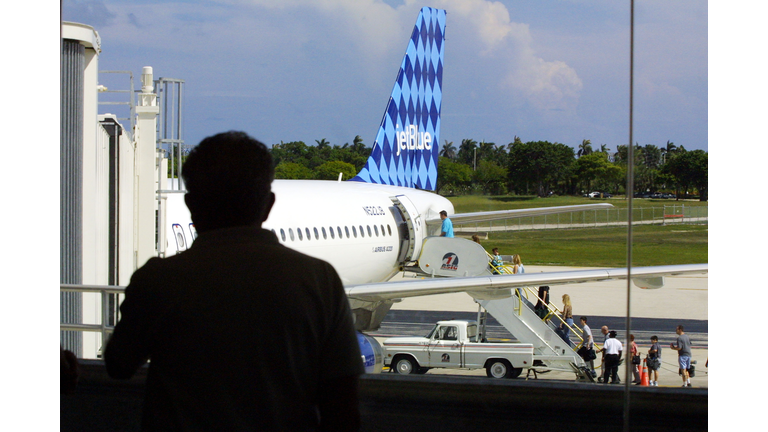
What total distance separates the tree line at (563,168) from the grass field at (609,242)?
2.3 inches

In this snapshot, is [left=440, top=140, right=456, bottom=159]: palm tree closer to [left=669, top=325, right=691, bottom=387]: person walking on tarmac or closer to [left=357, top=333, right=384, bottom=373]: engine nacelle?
[left=357, top=333, right=384, bottom=373]: engine nacelle

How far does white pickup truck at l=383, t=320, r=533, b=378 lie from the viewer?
3.27 m

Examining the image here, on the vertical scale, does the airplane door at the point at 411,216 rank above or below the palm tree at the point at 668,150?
below

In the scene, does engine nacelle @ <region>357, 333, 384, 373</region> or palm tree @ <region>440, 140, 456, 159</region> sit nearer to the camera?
engine nacelle @ <region>357, 333, 384, 373</region>

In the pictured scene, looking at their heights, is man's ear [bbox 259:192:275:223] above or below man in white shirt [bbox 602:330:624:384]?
above

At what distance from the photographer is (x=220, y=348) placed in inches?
72.7

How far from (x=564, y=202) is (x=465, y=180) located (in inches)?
18.8

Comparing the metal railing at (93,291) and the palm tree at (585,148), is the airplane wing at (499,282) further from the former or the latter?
the metal railing at (93,291)

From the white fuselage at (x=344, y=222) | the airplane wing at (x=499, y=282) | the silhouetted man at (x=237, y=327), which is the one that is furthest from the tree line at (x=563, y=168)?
the silhouetted man at (x=237, y=327)

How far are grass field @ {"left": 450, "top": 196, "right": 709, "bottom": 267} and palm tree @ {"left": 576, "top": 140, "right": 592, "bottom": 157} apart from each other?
0.23 metres

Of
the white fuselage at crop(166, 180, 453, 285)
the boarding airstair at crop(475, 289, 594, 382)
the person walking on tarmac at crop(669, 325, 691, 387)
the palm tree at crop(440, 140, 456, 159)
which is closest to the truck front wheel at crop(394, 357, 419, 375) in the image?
the white fuselage at crop(166, 180, 453, 285)

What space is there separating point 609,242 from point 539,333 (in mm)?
1387

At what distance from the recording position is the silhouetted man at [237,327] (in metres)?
1.78
